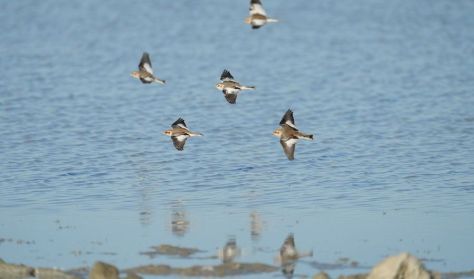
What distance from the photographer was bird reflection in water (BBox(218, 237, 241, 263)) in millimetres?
17469

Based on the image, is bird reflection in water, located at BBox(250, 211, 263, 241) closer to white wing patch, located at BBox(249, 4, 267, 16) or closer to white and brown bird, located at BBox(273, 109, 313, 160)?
white and brown bird, located at BBox(273, 109, 313, 160)

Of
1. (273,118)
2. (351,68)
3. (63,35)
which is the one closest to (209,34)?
(63,35)

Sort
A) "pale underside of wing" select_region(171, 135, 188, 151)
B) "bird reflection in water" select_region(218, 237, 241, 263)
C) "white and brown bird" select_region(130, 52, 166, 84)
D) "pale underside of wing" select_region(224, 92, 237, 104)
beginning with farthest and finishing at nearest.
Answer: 1. "white and brown bird" select_region(130, 52, 166, 84)
2. "pale underside of wing" select_region(171, 135, 188, 151)
3. "pale underside of wing" select_region(224, 92, 237, 104)
4. "bird reflection in water" select_region(218, 237, 241, 263)

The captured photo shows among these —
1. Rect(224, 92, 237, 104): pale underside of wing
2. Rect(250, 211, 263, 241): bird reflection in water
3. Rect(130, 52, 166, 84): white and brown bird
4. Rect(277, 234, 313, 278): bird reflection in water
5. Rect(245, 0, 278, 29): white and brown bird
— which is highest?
Rect(245, 0, 278, 29): white and brown bird

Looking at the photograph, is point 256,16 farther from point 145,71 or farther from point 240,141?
point 240,141

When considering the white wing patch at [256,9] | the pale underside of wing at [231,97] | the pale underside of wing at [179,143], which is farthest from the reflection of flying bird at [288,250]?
the white wing patch at [256,9]

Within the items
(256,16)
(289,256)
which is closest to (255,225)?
(289,256)

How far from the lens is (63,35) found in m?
54.7

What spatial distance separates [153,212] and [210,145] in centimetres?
823

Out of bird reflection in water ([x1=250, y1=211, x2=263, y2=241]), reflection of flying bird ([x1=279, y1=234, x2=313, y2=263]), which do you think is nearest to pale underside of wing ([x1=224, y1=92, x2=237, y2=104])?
bird reflection in water ([x1=250, y1=211, x2=263, y2=241])

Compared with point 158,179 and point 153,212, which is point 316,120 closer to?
point 158,179

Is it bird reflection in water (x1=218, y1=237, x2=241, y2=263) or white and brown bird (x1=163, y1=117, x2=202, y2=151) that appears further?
white and brown bird (x1=163, y1=117, x2=202, y2=151)

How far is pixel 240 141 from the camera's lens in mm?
29984

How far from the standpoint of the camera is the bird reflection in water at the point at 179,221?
19.5 metres
